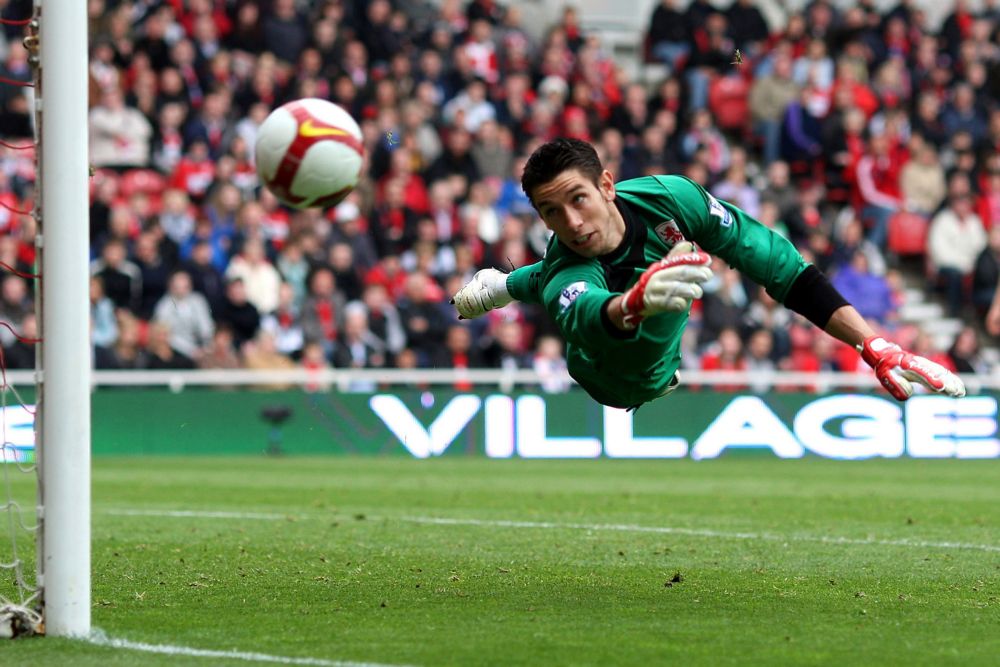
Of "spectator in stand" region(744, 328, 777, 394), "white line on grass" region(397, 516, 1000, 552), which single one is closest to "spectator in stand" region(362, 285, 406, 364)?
"spectator in stand" region(744, 328, 777, 394)

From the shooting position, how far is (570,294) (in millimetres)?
7035

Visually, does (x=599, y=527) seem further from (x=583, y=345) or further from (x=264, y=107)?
(x=264, y=107)

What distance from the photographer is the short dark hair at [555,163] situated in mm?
7148

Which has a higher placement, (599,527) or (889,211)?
(889,211)

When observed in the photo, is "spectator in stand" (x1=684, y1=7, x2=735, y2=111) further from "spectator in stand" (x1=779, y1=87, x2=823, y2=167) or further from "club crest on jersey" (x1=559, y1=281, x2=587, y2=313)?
"club crest on jersey" (x1=559, y1=281, x2=587, y2=313)

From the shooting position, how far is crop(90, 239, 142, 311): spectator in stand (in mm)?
18266

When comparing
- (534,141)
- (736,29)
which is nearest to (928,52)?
(736,29)

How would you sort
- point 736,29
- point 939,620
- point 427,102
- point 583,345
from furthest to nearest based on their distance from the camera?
point 736,29
point 427,102
point 583,345
point 939,620

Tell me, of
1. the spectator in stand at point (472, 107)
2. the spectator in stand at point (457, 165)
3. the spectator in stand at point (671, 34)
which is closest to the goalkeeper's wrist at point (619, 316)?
the spectator in stand at point (457, 165)

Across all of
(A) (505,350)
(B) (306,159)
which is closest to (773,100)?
(A) (505,350)

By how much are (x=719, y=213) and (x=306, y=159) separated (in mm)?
2098

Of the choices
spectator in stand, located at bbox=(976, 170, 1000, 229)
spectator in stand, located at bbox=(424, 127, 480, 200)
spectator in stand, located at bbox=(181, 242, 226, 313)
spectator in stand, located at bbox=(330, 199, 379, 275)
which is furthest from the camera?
A: spectator in stand, located at bbox=(976, 170, 1000, 229)

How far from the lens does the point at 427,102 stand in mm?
21484

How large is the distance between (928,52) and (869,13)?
1.09m
